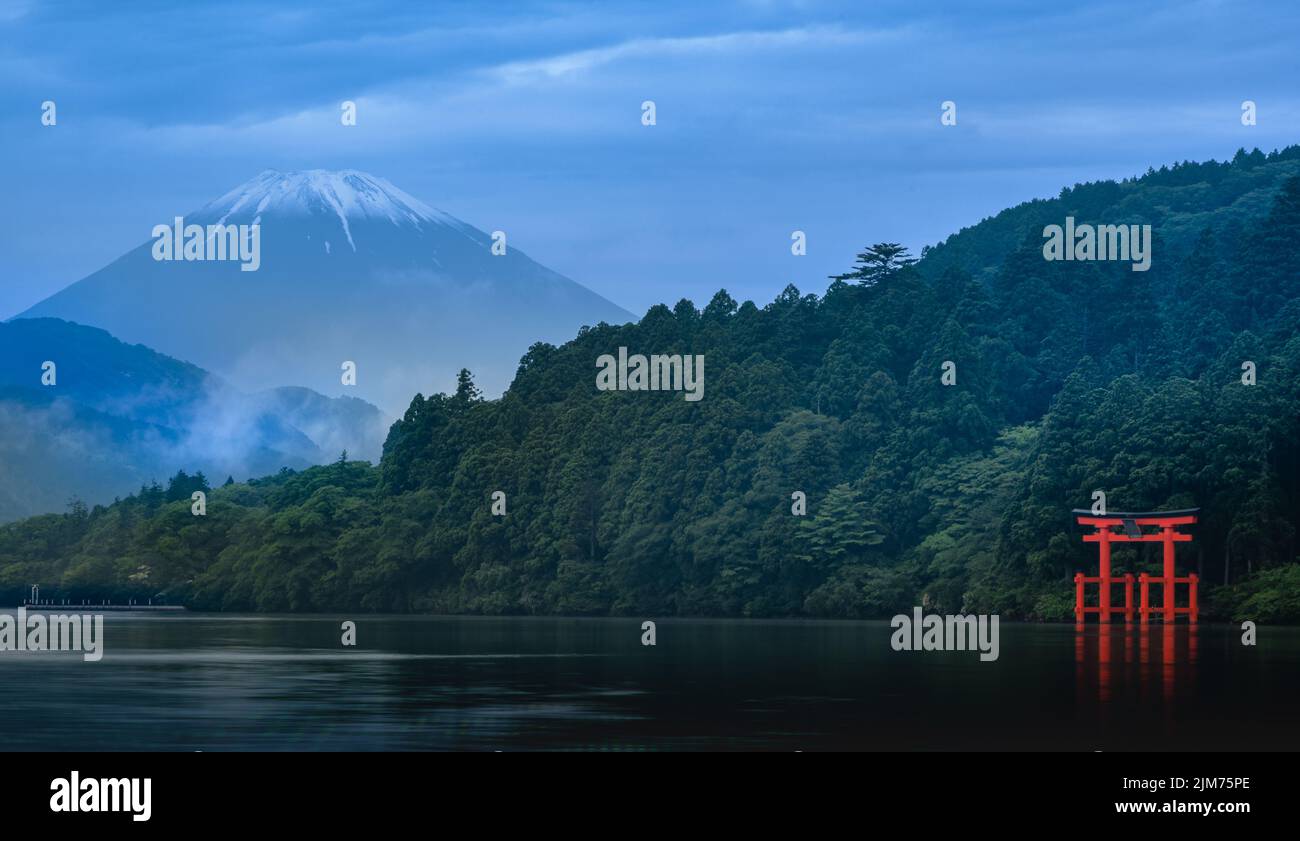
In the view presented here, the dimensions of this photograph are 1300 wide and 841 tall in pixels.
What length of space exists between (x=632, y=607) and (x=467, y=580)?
479 inches

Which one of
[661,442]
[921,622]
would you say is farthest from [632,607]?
[921,622]

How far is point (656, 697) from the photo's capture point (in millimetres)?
29672

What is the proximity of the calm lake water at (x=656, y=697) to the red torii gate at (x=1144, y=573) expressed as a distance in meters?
18.3

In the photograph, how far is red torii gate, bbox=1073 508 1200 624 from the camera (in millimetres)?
69312

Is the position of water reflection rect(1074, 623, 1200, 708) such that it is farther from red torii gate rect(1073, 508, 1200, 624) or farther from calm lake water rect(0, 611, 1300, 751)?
red torii gate rect(1073, 508, 1200, 624)

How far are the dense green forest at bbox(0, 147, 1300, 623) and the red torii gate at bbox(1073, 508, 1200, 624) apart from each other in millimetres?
2041

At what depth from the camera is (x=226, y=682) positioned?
109ft

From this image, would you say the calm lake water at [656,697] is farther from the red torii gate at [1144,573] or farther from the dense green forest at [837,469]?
the dense green forest at [837,469]

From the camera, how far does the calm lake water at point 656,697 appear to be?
23.1m

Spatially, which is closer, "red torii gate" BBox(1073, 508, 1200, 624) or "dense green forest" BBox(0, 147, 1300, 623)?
"red torii gate" BBox(1073, 508, 1200, 624)

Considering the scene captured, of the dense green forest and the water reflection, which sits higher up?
the dense green forest

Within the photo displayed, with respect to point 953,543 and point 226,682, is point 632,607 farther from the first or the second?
point 226,682

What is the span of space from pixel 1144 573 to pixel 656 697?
43938 mm

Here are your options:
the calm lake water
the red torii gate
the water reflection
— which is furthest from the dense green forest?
the calm lake water
